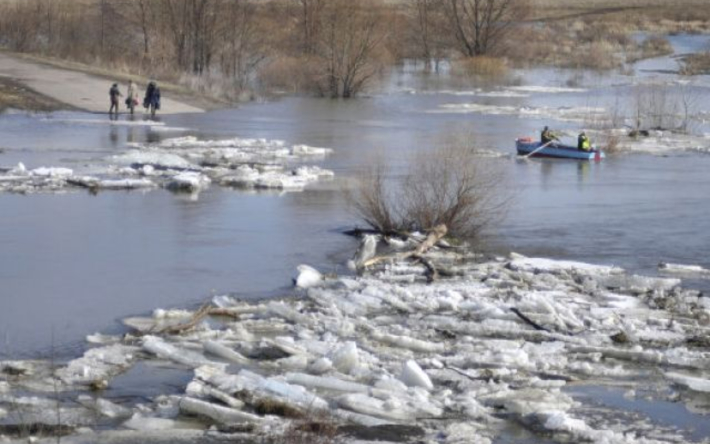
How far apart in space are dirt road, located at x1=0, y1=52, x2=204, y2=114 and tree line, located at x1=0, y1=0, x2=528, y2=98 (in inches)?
130

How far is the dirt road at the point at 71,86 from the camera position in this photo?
42.8 metres

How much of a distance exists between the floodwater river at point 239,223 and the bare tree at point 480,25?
96.9ft

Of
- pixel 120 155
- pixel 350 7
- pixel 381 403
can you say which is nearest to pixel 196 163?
pixel 120 155

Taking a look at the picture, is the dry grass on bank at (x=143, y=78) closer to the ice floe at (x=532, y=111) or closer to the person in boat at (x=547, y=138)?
the ice floe at (x=532, y=111)

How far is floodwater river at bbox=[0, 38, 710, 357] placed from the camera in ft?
56.4

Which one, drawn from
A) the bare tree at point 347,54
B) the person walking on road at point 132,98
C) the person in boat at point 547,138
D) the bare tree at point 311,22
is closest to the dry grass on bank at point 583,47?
the bare tree at point 311,22

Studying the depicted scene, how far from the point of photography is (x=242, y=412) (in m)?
11.8

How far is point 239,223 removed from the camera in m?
23.0

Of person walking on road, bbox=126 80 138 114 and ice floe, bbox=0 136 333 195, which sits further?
person walking on road, bbox=126 80 138 114

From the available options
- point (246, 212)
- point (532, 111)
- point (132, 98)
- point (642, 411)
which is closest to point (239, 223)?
point (246, 212)

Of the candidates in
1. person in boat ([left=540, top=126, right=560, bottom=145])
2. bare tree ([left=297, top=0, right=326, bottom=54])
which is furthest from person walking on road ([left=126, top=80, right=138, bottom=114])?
bare tree ([left=297, top=0, right=326, bottom=54])

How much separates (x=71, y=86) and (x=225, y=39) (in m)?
11.9

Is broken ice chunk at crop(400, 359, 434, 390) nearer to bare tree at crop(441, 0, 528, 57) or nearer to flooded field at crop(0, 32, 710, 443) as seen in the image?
flooded field at crop(0, 32, 710, 443)

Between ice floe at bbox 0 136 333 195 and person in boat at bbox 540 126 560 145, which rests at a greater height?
person in boat at bbox 540 126 560 145
